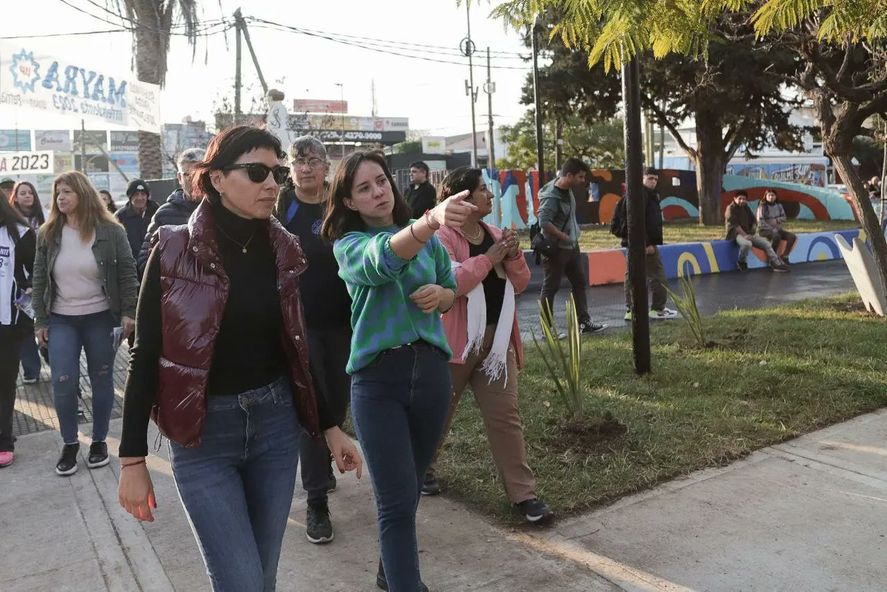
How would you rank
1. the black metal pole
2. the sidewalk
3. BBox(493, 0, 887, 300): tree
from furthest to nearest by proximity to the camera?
the black metal pole
BBox(493, 0, 887, 300): tree
the sidewalk

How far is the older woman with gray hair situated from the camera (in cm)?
378

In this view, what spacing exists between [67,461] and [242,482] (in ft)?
9.95

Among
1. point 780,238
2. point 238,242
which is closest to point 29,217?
point 238,242

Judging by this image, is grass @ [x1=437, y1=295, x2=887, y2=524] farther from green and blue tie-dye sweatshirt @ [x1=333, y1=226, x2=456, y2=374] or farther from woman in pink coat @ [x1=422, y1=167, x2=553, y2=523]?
green and blue tie-dye sweatshirt @ [x1=333, y1=226, x2=456, y2=374]

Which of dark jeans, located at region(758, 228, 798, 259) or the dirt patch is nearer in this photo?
the dirt patch

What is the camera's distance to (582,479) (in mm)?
4180

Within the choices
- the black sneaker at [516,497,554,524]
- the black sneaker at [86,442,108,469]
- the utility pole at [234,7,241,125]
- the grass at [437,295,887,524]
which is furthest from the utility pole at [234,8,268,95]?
the black sneaker at [516,497,554,524]

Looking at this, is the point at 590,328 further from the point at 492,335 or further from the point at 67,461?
the point at 67,461

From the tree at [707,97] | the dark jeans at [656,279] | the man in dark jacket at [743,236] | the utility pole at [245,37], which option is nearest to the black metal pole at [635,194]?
the dark jeans at [656,279]

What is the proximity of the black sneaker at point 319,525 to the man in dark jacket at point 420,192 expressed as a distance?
17.3ft

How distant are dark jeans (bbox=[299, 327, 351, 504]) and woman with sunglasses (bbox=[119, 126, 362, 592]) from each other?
1389mm

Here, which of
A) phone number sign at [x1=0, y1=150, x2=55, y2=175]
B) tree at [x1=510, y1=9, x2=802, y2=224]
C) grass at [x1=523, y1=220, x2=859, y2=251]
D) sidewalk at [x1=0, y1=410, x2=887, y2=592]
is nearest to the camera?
sidewalk at [x1=0, y1=410, x2=887, y2=592]

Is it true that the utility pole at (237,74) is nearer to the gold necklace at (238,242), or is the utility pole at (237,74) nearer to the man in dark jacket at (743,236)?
the man in dark jacket at (743,236)

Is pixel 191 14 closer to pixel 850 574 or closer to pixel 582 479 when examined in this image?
pixel 582 479
